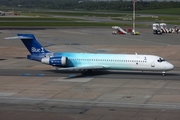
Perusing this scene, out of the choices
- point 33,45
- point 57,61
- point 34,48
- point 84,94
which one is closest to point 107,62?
point 57,61

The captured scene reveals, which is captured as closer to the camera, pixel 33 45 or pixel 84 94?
pixel 84 94

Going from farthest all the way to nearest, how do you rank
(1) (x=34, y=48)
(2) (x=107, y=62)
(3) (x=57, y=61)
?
(1) (x=34, y=48) → (3) (x=57, y=61) → (2) (x=107, y=62)

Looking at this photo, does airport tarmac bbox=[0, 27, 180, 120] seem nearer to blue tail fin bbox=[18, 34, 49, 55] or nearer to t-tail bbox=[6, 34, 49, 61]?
t-tail bbox=[6, 34, 49, 61]

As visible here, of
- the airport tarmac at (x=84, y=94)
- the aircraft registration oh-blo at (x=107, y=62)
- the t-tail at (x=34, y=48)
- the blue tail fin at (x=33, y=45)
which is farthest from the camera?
the blue tail fin at (x=33, y=45)

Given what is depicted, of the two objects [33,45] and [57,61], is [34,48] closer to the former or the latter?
[33,45]

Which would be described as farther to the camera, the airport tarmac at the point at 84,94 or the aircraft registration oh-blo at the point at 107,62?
the aircraft registration oh-blo at the point at 107,62

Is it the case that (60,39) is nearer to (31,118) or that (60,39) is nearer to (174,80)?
(174,80)

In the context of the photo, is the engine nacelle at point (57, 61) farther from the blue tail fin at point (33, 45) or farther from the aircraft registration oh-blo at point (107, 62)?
the blue tail fin at point (33, 45)

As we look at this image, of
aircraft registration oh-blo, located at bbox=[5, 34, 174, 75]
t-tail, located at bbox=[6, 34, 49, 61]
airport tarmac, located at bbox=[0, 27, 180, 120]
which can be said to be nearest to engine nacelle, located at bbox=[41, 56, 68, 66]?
aircraft registration oh-blo, located at bbox=[5, 34, 174, 75]

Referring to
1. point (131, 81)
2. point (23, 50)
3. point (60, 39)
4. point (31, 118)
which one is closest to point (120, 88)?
point (131, 81)

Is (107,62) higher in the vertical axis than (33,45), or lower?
lower

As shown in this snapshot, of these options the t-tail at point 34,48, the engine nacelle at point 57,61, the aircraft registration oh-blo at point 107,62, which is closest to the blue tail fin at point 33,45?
the t-tail at point 34,48

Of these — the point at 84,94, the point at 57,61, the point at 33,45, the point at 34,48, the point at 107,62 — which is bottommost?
the point at 84,94

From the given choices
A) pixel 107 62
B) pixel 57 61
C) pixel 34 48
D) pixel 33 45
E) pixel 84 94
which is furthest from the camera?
pixel 33 45
